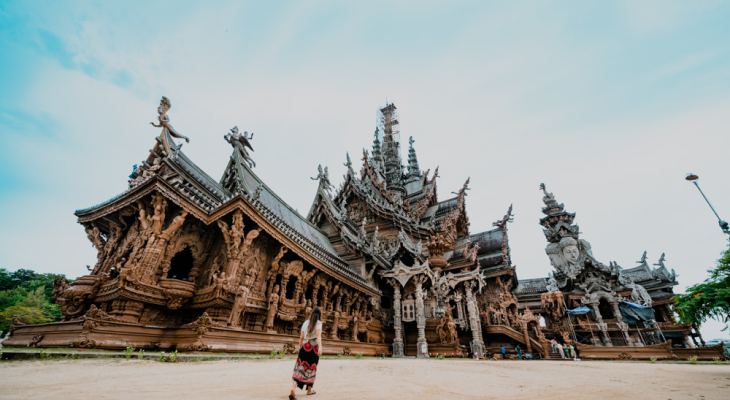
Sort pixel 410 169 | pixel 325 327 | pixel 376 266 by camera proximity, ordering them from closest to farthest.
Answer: pixel 325 327 → pixel 376 266 → pixel 410 169

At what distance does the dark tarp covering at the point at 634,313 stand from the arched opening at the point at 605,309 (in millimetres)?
1089

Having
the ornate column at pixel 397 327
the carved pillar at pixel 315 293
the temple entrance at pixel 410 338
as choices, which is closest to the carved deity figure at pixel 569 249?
the temple entrance at pixel 410 338

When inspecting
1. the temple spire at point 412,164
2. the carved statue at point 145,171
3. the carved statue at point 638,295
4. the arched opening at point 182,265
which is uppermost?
the temple spire at point 412,164

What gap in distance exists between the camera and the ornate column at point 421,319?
11438 millimetres

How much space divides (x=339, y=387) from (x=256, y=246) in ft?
20.7

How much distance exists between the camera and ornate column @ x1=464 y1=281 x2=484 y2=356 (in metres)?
12.4

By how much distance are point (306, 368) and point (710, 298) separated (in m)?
6.41

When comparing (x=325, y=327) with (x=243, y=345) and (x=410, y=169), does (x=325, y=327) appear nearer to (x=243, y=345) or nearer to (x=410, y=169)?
(x=243, y=345)

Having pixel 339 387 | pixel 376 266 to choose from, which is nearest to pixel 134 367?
pixel 339 387

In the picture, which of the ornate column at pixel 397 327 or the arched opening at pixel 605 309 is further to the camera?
the arched opening at pixel 605 309

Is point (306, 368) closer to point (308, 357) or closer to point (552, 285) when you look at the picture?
point (308, 357)

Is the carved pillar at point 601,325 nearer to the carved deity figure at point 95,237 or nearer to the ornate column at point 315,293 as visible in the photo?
the ornate column at point 315,293

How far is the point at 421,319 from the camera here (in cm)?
1206

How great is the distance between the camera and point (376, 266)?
562 inches
